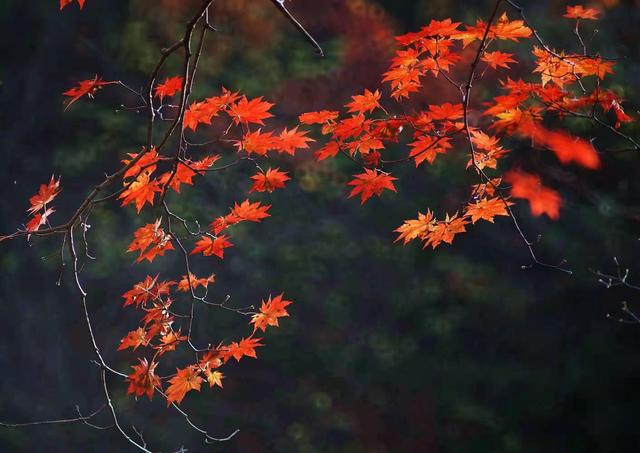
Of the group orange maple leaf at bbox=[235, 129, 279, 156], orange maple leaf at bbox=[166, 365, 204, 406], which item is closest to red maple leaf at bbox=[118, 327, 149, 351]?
orange maple leaf at bbox=[166, 365, 204, 406]

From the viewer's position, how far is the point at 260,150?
2055 millimetres

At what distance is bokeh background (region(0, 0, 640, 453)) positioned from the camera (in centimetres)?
304

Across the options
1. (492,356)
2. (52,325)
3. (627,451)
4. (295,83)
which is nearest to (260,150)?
(295,83)

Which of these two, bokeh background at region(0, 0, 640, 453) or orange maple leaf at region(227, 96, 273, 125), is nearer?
orange maple leaf at region(227, 96, 273, 125)

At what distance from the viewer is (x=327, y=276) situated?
3207mm

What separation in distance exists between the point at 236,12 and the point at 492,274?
1576 mm

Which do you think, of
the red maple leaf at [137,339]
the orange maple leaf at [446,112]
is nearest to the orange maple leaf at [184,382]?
the red maple leaf at [137,339]

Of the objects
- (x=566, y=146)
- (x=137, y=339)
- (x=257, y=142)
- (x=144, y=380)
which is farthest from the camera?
(x=566, y=146)

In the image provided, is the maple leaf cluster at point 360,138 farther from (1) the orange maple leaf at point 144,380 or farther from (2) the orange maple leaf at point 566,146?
(2) the orange maple leaf at point 566,146

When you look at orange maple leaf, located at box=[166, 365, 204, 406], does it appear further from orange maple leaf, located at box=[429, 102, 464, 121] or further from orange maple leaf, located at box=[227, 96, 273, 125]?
orange maple leaf, located at box=[429, 102, 464, 121]

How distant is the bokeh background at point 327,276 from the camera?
3035 millimetres

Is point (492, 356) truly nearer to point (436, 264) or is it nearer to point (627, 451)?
point (436, 264)

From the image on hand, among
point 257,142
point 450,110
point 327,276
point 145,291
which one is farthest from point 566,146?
point 145,291

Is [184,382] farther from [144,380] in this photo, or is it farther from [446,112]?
[446,112]
